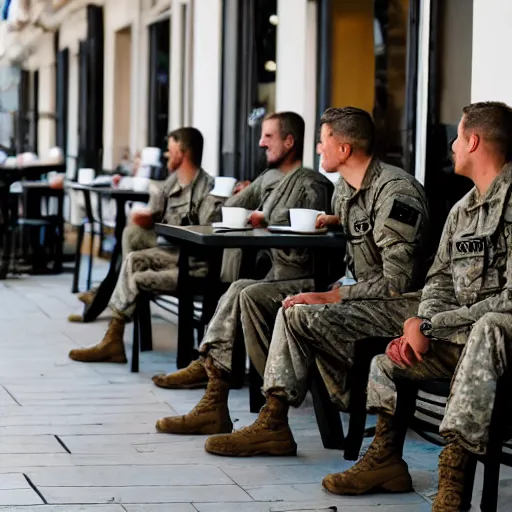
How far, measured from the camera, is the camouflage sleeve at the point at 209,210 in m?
6.31

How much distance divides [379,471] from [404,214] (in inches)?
36.2

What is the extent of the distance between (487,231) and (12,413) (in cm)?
223

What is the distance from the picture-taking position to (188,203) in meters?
6.48

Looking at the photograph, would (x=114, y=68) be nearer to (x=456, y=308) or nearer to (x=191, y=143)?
(x=191, y=143)

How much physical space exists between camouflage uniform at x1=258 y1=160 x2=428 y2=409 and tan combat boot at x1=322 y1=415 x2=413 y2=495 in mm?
414

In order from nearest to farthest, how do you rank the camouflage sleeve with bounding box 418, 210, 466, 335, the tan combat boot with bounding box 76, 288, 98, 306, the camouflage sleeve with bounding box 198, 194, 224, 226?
the camouflage sleeve with bounding box 418, 210, 466, 335 < the camouflage sleeve with bounding box 198, 194, 224, 226 < the tan combat boot with bounding box 76, 288, 98, 306

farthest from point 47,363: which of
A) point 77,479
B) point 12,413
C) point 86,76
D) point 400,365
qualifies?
point 86,76

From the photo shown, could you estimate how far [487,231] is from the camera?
3598mm

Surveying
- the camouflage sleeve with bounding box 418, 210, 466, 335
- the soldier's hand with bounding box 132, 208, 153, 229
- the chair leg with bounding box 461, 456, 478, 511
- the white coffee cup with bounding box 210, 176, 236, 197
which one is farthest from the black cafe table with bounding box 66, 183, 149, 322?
the chair leg with bounding box 461, 456, 478, 511

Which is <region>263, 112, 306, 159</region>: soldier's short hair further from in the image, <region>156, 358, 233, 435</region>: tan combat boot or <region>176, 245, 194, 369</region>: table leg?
<region>156, 358, 233, 435</region>: tan combat boot

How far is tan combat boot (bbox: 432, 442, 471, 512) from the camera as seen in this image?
3.30m

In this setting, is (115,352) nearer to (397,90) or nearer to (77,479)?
(397,90)

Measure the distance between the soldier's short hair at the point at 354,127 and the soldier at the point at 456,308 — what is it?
729 millimetres

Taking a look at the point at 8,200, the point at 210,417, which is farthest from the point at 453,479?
the point at 8,200
